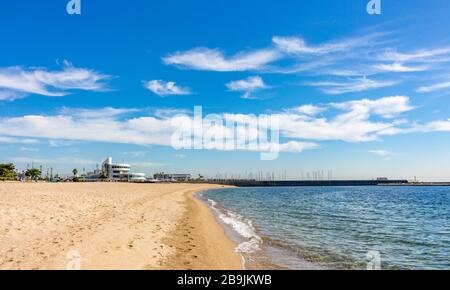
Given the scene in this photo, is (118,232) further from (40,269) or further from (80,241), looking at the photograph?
(40,269)

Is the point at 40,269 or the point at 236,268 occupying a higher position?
the point at 40,269

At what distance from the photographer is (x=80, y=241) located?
14.6 metres

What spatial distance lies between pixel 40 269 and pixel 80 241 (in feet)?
13.8

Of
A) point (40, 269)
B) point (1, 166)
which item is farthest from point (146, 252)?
point (1, 166)
